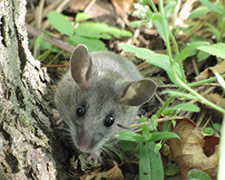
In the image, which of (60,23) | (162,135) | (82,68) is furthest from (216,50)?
(60,23)

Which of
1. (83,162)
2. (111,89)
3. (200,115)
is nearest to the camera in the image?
(83,162)

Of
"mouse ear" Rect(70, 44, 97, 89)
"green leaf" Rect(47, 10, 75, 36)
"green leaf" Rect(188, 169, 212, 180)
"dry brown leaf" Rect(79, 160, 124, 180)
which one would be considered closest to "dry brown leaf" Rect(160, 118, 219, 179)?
"green leaf" Rect(188, 169, 212, 180)

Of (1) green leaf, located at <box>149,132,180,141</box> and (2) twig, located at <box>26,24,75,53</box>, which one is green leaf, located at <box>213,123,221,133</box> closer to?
(1) green leaf, located at <box>149,132,180,141</box>

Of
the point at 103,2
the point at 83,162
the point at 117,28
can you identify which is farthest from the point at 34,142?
the point at 103,2

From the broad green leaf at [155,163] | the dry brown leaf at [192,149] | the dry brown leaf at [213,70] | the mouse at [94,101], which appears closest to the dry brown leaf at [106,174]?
the mouse at [94,101]

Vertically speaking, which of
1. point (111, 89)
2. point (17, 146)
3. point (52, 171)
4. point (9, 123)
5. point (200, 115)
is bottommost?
point (200, 115)

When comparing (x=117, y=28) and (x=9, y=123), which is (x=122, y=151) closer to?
(x=9, y=123)

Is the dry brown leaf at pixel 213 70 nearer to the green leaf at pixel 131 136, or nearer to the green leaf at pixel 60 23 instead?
the green leaf at pixel 131 136
